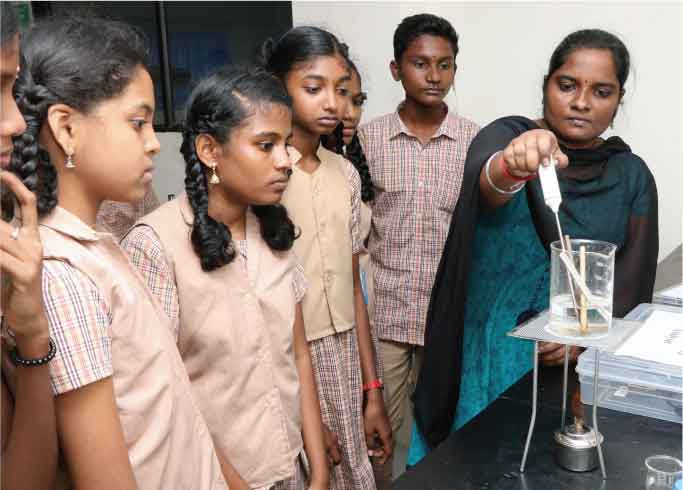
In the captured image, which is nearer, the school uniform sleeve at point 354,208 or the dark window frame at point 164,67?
the school uniform sleeve at point 354,208

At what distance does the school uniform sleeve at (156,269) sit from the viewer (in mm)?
1145

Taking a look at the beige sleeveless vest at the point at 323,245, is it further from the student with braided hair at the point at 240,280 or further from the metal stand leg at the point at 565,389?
the metal stand leg at the point at 565,389

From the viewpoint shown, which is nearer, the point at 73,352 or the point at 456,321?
the point at 73,352

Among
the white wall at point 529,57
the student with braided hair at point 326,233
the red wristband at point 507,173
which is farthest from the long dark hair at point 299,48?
the white wall at point 529,57

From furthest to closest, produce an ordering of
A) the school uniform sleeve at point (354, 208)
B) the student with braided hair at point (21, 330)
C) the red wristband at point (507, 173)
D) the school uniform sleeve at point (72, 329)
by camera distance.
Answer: the school uniform sleeve at point (354, 208), the red wristband at point (507, 173), the school uniform sleeve at point (72, 329), the student with braided hair at point (21, 330)

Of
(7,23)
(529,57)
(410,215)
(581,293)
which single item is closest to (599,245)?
(581,293)

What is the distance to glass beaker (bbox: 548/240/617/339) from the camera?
3.04ft

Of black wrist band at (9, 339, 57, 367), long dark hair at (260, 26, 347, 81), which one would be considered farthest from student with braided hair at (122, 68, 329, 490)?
black wrist band at (9, 339, 57, 367)

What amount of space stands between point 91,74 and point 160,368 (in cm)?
41

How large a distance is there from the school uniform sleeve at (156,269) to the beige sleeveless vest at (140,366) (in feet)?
0.52

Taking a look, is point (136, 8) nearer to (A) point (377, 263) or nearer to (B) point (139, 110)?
(A) point (377, 263)

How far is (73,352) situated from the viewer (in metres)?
0.80

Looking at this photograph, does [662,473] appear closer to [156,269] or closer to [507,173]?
[507,173]

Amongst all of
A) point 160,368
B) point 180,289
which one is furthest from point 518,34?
point 160,368
